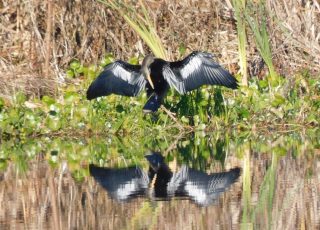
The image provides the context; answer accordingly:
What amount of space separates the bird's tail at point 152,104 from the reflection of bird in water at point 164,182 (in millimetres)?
2036

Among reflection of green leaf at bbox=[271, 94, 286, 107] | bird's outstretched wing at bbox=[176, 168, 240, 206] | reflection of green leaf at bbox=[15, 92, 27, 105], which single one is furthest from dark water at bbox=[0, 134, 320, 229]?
reflection of green leaf at bbox=[15, 92, 27, 105]

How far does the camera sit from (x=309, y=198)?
21.2 feet

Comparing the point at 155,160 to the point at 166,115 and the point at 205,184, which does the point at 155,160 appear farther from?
the point at 166,115

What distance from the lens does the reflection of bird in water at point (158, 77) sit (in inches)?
404

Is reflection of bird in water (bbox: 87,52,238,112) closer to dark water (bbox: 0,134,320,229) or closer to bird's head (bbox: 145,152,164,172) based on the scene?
dark water (bbox: 0,134,320,229)

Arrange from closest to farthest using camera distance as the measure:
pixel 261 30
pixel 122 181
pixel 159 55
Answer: pixel 122 181 → pixel 261 30 → pixel 159 55

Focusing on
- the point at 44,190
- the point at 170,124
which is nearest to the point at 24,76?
the point at 170,124

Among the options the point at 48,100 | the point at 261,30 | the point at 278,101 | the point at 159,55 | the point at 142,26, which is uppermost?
the point at 142,26

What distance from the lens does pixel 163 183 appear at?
7.34 metres

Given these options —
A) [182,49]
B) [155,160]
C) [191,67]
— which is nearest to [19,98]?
[191,67]

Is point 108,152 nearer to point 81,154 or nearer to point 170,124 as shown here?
point 81,154

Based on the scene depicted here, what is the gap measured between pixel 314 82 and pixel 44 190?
5.15 metres

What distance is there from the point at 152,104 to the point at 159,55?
1476mm

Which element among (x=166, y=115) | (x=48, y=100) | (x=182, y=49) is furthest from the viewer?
(x=182, y=49)
